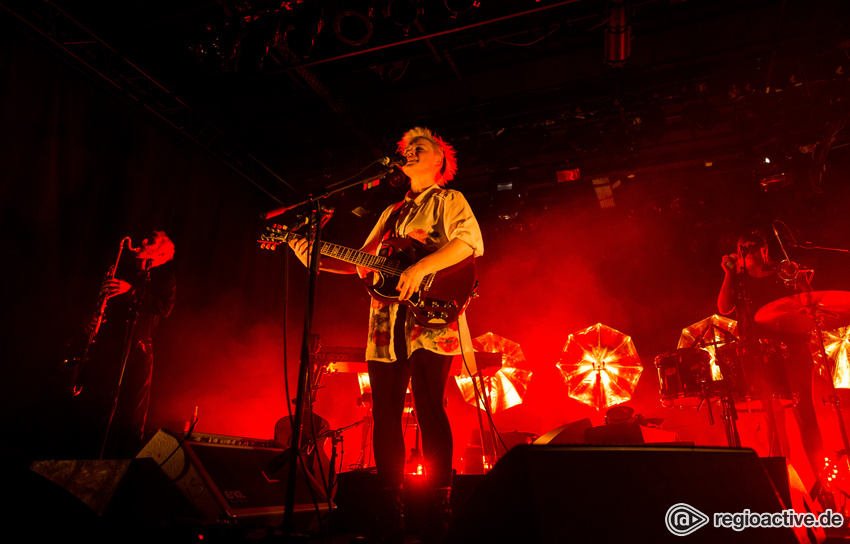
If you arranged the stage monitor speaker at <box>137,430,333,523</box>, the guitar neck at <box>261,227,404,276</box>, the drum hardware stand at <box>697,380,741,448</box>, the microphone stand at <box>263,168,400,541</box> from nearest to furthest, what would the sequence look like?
the microphone stand at <box>263,168,400,541</box> → the stage monitor speaker at <box>137,430,333,523</box> → the guitar neck at <box>261,227,404,276</box> → the drum hardware stand at <box>697,380,741,448</box>

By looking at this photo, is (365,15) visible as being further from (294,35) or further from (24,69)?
(24,69)

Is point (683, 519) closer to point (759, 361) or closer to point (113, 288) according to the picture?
point (759, 361)

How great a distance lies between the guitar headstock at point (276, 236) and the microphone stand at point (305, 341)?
8.0 inches

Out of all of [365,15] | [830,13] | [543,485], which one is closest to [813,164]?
[830,13]

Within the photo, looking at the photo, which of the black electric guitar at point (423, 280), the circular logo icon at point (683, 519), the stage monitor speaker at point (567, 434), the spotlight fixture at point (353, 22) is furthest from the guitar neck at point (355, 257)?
the spotlight fixture at point (353, 22)

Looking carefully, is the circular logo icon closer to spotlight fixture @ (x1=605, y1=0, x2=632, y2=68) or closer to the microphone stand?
the microphone stand

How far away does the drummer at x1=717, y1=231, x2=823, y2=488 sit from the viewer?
443 cm

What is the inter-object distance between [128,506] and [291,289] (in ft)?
19.5

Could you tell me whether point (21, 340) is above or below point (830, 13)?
below

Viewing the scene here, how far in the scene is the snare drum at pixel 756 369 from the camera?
4.32 m

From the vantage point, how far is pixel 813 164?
263 inches

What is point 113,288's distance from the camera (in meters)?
4.82

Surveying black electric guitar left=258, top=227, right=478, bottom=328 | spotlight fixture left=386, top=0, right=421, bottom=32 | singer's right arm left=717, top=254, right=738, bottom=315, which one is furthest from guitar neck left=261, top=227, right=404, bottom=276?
singer's right arm left=717, top=254, right=738, bottom=315

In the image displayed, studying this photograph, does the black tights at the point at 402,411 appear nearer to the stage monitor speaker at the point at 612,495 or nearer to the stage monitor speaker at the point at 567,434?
the stage monitor speaker at the point at 567,434
